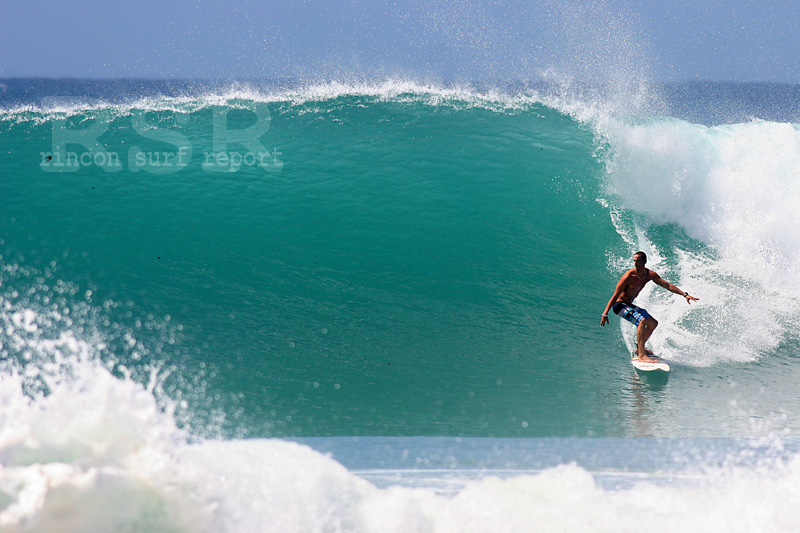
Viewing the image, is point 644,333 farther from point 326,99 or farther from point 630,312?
point 326,99

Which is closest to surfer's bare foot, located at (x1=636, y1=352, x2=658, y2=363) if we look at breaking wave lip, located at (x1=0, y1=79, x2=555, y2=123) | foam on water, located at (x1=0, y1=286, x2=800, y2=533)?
foam on water, located at (x1=0, y1=286, x2=800, y2=533)

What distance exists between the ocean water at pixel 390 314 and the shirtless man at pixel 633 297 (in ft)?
0.95

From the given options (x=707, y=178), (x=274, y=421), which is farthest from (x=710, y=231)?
(x=274, y=421)

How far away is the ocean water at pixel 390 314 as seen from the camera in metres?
2.61

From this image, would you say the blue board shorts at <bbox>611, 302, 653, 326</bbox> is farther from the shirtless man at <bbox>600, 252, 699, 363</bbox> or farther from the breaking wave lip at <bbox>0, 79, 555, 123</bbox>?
the breaking wave lip at <bbox>0, 79, 555, 123</bbox>

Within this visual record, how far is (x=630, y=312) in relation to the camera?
562 centimetres

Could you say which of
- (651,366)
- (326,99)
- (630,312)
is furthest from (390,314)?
(326,99)

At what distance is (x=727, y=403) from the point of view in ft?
15.4

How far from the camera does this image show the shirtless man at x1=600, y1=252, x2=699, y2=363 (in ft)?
17.9

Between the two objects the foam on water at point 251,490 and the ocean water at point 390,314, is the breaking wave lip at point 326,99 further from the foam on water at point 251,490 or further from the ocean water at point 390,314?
the foam on water at point 251,490

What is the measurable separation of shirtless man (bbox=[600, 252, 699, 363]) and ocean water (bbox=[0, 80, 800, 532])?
0.95 ft

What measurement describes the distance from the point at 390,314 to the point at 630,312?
2305mm

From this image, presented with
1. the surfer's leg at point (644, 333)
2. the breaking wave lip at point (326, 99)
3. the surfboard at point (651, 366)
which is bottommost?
the surfboard at point (651, 366)

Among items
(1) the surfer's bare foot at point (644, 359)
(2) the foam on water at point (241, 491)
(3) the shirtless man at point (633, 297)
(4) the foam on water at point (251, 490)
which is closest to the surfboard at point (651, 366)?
(1) the surfer's bare foot at point (644, 359)
